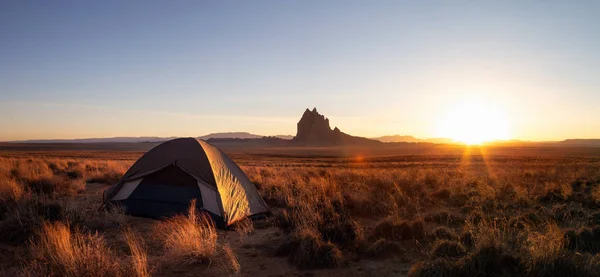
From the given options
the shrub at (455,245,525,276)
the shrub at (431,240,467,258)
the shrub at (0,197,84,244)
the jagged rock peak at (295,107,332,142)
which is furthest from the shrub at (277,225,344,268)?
the jagged rock peak at (295,107,332,142)

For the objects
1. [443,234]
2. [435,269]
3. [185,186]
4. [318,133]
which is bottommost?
[443,234]

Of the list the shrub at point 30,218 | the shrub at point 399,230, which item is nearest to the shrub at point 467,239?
the shrub at point 399,230

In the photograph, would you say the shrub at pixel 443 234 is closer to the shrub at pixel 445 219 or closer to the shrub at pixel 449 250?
the shrub at pixel 449 250

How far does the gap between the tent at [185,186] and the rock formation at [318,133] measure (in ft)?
420

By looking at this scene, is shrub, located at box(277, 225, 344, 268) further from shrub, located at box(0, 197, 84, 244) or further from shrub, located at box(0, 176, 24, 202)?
shrub, located at box(0, 176, 24, 202)

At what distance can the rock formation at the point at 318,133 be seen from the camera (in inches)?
5507

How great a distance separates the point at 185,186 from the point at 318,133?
13411 cm

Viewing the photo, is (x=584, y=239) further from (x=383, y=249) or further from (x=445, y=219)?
(x=383, y=249)

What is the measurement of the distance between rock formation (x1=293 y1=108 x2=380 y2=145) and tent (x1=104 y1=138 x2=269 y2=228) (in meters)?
128

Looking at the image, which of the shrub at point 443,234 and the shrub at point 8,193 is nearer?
the shrub at point 443,234

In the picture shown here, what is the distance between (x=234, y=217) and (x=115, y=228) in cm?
244

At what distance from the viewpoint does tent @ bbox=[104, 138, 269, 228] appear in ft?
26.7

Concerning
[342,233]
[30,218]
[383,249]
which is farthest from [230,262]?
[30,218]

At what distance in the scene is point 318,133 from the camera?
467 ft
